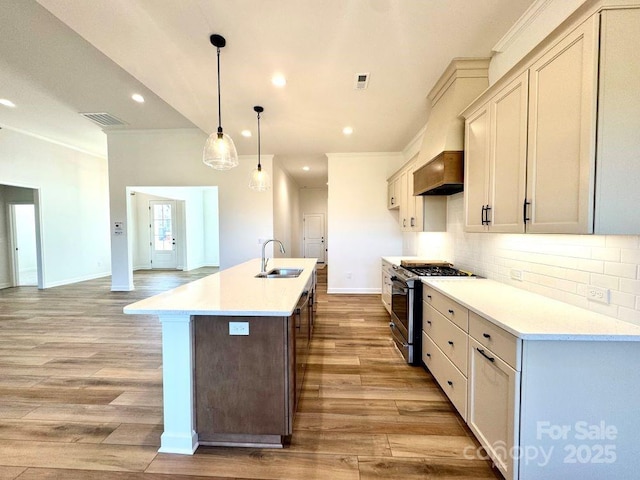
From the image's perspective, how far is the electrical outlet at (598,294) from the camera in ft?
4.82

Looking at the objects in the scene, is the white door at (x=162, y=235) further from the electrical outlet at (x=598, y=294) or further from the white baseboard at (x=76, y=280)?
the electrical outlet at (x=598, y=294)

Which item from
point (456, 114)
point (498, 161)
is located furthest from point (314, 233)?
point (498, 161)

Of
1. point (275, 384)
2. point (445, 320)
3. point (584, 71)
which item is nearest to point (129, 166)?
point (275, 384)

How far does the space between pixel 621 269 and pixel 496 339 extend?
2.38 ft

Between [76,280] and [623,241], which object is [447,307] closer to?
[623,241]

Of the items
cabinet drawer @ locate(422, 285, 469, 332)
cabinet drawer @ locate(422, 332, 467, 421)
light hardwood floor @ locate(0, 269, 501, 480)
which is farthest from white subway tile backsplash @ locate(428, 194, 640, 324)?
light hardwood floor @ locate(0, 269, 501, 480)

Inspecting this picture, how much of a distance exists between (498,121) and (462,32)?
0.84 meters

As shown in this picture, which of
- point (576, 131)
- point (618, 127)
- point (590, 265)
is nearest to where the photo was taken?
point (618, 127)

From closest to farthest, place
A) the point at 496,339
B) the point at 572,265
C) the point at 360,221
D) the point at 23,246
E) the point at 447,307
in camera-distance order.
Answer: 1. the point at 496,339
2. the point at 572,265
3. the point at 447,307
4. the point at 360,221
5. the point at 23,246

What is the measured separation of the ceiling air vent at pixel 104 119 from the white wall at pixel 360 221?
4.00m

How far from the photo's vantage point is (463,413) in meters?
Answer: 1.80

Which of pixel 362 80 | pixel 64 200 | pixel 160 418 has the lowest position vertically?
pixel 160 418

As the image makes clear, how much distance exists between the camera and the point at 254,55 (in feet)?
7.98

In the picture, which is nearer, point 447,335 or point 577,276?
point 577,276
